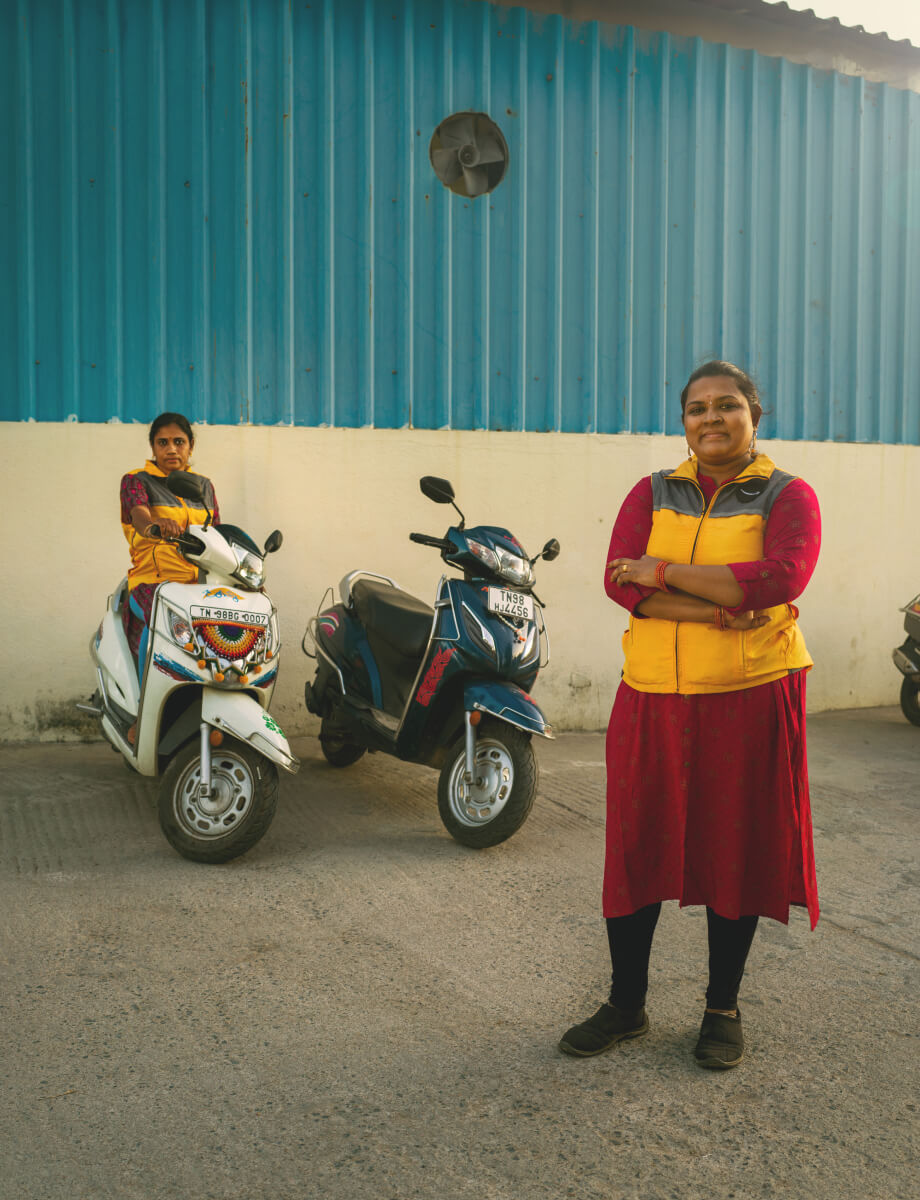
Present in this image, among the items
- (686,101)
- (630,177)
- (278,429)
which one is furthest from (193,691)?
(686,101)

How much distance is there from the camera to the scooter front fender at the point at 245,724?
3.96 m

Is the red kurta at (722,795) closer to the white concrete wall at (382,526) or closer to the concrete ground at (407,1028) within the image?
the concrete ground at (407,1028)

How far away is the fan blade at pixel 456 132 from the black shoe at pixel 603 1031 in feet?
17.5

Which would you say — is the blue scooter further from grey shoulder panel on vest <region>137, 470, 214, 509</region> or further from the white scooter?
grey shoulder panel on vest <region>137, 470, 214, 509</region>

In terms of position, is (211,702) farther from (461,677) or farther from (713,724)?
(713,724)

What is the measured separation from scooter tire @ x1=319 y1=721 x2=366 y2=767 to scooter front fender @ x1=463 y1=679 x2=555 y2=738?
4.58 feet

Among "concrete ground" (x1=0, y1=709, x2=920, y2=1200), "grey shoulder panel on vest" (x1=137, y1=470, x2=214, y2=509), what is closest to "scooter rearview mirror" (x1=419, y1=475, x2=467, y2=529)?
"grey shoulder panel on vest" (x1=137, y1=470, x2=214, y2=509)

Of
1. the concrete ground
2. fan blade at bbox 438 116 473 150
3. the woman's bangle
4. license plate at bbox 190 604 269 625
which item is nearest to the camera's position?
the concrete ground

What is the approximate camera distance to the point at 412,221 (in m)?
6.41

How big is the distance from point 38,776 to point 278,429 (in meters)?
2.34

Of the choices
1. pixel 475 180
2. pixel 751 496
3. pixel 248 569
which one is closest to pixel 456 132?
pixel 475 180

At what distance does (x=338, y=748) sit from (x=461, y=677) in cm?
136

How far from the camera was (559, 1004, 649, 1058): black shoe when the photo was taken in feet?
8.78

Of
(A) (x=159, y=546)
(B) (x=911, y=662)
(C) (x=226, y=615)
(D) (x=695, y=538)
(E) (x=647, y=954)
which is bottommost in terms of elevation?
(E) (x=647, y=954)
